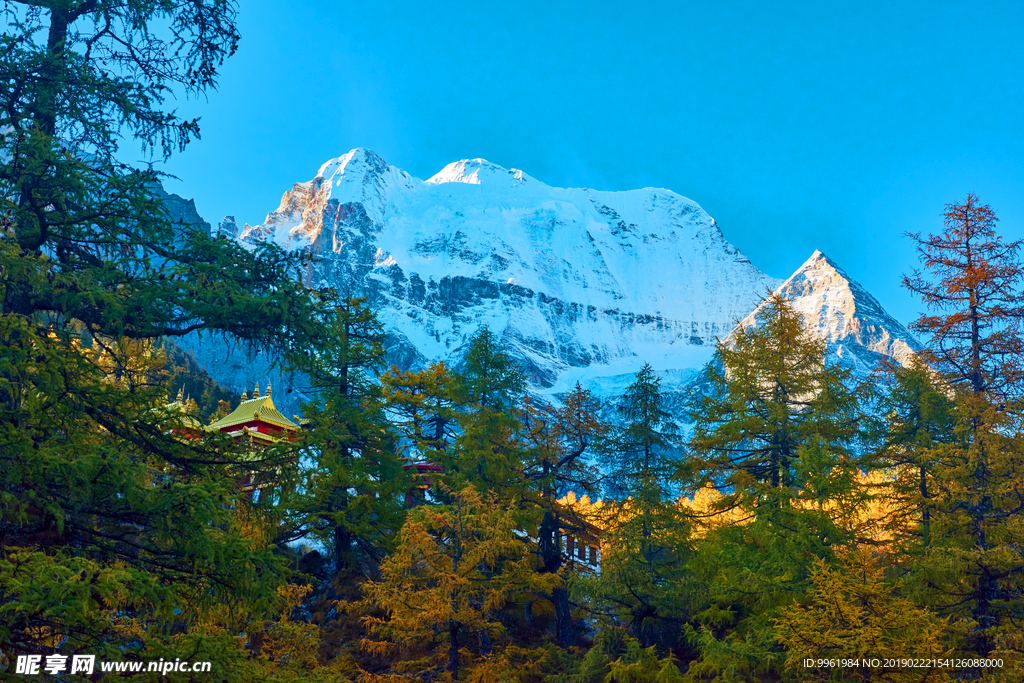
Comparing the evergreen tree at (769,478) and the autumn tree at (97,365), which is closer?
the autumn tree at (97,365)

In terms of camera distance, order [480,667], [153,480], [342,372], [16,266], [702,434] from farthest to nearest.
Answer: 1. [342,372]
2. [702,434]
3. [480,667]
4. [153,480]
5. [16,266]

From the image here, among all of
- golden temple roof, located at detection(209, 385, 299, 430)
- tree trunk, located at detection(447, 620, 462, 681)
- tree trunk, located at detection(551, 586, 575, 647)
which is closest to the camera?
tree trunk, located at detection(447, 620, 462, 681)

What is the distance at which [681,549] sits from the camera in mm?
16516

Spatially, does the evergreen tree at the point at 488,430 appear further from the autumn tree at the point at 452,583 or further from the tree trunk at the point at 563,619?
the tree trunk at the point at 563,619

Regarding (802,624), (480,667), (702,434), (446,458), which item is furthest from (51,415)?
(702,434)

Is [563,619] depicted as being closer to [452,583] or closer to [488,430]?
[452,583]

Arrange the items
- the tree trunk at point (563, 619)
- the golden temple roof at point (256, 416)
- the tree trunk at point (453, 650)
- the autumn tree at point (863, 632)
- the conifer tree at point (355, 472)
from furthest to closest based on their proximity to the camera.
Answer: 1. the golden temple roof at point (256, 416)
2. the conifer tree at point (355, 472)
3. the tree trunk at point (563, 619)
4. the tree trunk at point (453, 650)
5. the autumn tree at point (863, 632)

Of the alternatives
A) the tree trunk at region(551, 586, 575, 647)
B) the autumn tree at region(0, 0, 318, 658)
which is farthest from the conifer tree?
the autumn tree at region(0, 0, 318, 658)

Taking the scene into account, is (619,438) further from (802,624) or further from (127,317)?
(127,317)

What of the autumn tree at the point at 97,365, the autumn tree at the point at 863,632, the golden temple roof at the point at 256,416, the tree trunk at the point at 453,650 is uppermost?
the golden temple roof at the point at 256,416

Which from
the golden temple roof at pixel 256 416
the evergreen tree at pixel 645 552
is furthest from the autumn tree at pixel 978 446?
the golden temple roof at pixel 256 416

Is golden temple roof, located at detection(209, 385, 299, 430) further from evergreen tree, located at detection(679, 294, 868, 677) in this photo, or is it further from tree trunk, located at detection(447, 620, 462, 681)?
evergreen tree, located at detection(679, 294, 868, 677)

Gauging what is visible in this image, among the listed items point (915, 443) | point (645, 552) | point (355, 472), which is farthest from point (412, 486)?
point (915, 443)

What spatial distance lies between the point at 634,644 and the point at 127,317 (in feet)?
40.1
